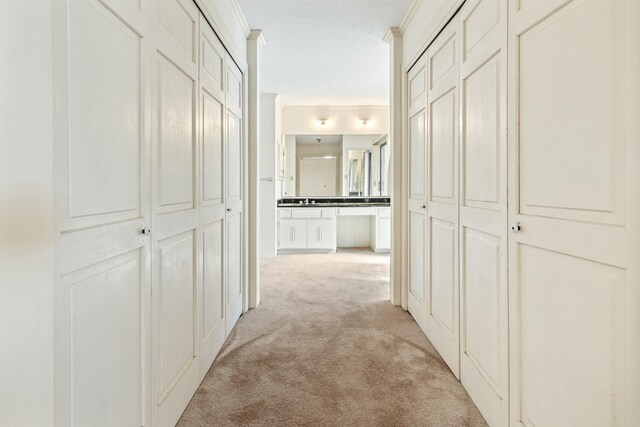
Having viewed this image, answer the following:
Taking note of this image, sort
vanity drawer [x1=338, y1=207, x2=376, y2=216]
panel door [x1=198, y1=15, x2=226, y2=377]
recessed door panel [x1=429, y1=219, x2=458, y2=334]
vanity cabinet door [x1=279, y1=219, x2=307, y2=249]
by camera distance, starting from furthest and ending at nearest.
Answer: vanity drawer [x1=338, y1=207, x2=376, y2=216] → vanity cabinet door [x1=279, y1=219, x2=307, y2=249] → recessed door panel [x1=429, y1=219, x2=458, y2=334] → panel door [x1=198, y1=15, x2=226, y2=377]

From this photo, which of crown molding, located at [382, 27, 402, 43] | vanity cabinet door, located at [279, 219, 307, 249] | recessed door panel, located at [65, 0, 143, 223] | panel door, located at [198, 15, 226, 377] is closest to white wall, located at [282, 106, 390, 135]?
vanity cabinet door, located at [279, 219, 307, 249]

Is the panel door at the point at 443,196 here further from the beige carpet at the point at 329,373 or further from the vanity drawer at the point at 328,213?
the vanity drawer at the point at 328,213

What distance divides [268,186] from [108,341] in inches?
172

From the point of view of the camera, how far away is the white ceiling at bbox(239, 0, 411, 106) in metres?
2.65

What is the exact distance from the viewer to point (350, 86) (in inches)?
184

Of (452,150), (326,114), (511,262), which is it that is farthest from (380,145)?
(511,262)

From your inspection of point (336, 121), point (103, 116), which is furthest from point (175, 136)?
point (336, 121)

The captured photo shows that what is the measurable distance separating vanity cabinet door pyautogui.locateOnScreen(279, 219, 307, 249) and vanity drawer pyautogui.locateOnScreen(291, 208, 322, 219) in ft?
0.28

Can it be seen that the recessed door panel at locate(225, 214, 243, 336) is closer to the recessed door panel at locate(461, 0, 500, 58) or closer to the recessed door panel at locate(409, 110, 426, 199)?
the recessed door panel at locate(409, 110, 426, 199)

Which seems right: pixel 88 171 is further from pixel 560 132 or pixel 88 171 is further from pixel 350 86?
pixel 350 86

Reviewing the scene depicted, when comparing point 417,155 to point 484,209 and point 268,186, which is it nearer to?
point 484,209

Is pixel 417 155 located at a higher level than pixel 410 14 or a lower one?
lower

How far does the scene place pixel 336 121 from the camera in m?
5.93

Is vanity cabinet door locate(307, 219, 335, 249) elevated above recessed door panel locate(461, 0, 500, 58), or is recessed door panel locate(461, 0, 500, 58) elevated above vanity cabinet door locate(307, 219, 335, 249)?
recessed door panel locate(461, 0, 500, 58)
